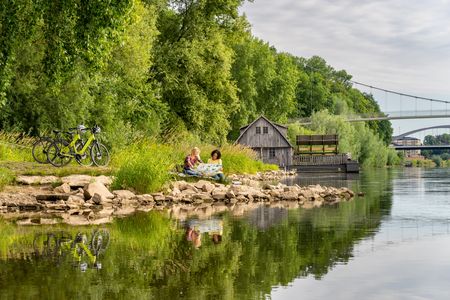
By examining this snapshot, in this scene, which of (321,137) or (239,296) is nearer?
(239,296)

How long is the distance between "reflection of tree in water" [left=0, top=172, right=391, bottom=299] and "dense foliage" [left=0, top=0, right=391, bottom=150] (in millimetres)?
5500

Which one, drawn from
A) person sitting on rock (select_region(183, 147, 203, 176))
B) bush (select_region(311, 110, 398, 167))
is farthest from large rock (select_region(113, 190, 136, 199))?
bush (select_region(311, 110, 398, 167))

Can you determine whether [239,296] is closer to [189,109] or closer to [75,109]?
→ [75,109]

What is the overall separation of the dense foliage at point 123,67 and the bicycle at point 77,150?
63.3 inches

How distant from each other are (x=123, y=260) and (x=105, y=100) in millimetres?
19030

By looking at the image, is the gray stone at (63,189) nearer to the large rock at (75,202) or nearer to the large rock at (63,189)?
the large rock at (63,189)

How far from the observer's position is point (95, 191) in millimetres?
15758

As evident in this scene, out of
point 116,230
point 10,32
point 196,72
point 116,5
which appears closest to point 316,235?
point 116,230

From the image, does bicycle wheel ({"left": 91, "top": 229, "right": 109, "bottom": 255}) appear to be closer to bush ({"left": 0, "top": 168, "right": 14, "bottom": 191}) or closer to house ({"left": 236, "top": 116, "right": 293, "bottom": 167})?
bush ({"left": 0, "top": 168, "right": 14, "bottom": 191})

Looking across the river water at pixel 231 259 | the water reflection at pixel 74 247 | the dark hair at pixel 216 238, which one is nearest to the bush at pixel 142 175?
A: the river water at pixel 231 259

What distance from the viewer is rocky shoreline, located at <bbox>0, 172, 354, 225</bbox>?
1384cm

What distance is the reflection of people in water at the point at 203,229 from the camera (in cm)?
963

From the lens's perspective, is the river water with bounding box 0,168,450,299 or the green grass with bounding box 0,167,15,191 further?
the green grass with bounding box 0,167,15,191

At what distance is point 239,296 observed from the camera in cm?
587
